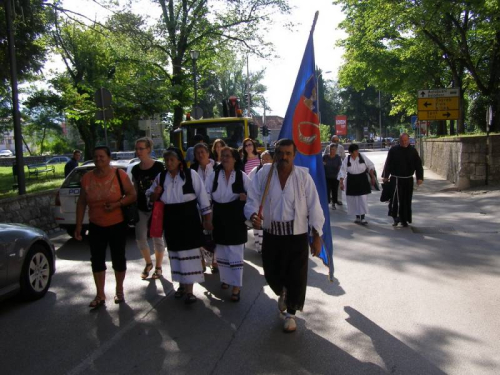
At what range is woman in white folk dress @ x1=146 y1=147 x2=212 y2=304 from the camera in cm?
541

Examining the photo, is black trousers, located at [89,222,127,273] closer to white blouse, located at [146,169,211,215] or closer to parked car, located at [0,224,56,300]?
white blouse, located at [146,169,211,215]

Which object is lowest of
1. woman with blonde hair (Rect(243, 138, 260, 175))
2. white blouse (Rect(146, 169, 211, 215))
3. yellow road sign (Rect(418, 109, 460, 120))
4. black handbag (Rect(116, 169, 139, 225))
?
black handbag (Rect(116, 169, 139, 225))

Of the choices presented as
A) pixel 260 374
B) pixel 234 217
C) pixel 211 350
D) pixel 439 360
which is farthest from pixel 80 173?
pixel 439 360

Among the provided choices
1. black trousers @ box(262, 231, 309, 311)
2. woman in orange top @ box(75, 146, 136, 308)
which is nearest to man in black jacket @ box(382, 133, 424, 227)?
black trousers @ box(262, 231, 309, 311)

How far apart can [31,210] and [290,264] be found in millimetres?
7958

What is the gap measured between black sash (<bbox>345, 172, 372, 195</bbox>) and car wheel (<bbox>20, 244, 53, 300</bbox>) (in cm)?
637

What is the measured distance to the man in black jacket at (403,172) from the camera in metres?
9.48

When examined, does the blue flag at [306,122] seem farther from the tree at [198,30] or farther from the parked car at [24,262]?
the tree at [198,30]

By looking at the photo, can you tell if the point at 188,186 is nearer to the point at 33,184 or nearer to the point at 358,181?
the point at 358,181

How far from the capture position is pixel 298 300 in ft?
14.8

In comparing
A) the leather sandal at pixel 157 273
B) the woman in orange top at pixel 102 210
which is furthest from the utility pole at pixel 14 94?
the woman in orange top at pixel 102 210

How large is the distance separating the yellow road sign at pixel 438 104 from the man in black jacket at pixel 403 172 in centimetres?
921

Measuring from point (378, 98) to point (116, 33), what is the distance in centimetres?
7412

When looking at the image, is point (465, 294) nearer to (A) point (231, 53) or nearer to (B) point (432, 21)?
(B) point (432, 21)
